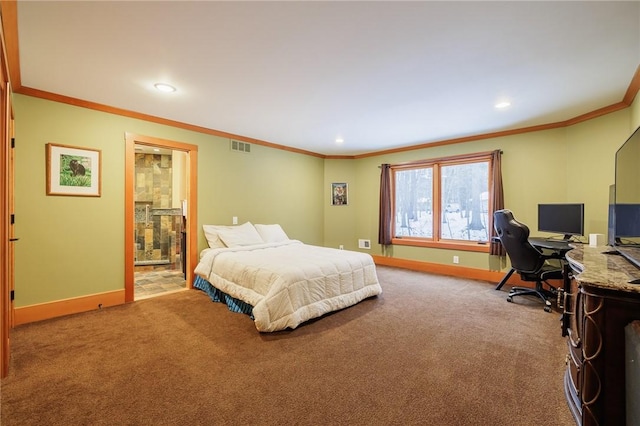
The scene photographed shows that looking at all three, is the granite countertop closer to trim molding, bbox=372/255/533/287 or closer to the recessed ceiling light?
trim molding, bbox=372/255/533/287

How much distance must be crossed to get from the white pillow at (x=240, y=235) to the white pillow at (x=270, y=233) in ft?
0.44

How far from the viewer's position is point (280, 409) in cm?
165

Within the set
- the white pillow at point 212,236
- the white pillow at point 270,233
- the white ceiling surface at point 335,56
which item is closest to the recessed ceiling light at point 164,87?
the white ceiling surface at point 335,56

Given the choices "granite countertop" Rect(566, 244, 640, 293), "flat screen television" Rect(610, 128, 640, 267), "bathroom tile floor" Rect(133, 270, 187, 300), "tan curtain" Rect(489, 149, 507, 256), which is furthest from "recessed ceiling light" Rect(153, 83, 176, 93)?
"tan curtain" Rect(489, 149, 507, 256)

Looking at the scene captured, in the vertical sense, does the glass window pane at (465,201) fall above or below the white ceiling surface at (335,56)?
below

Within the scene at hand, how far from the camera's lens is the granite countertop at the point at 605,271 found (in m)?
1.23

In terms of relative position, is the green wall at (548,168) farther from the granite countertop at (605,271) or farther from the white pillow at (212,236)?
the white pillow at (212,236)

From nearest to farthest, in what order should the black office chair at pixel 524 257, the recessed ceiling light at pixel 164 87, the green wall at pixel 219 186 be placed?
the recessed ceiling light at pixel 164 87 < the green wall at pixel 219 186 < the black office chair at pixel 524 257

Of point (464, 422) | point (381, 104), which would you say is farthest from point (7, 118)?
point (464, 422)

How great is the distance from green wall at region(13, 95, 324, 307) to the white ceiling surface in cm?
32

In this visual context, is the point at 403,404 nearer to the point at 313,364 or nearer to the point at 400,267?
the point at 313,364

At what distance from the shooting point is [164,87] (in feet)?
9.50

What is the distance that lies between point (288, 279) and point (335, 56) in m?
2.01

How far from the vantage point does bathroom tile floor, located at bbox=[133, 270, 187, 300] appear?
13.1ft
